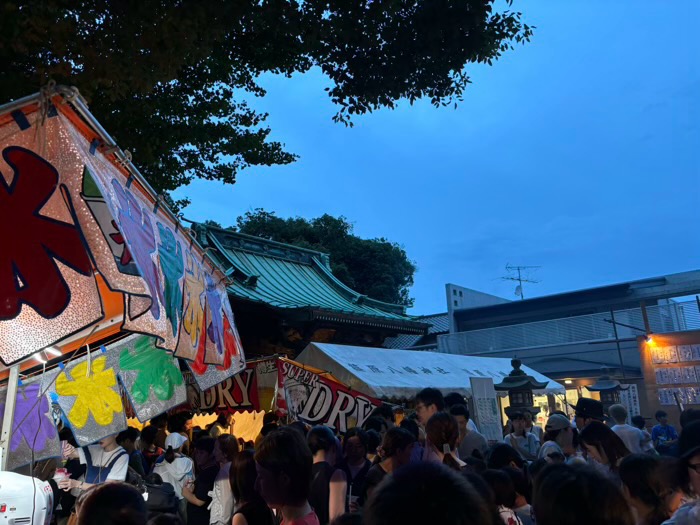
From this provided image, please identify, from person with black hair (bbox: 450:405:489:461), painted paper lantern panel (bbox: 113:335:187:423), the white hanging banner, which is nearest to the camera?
person with black hair (bbox: 450:405:489:461)

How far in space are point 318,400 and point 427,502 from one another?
797 centimetres

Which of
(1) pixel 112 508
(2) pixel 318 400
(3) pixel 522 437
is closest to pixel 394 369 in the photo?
(2) pixel 318 400

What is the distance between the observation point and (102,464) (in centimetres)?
593

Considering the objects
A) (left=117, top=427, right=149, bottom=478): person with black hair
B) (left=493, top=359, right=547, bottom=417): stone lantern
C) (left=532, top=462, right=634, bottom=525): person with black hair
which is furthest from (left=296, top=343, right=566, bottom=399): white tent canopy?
(left=532, top=462, right=634, bottom=525): person with black hair

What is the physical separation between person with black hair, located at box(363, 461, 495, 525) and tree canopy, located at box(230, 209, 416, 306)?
28.5 meters

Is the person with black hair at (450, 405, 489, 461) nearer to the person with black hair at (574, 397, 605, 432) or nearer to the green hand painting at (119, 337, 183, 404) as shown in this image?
the person with black hair at (574, 397, 605, 432)

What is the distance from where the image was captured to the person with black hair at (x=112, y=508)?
2232 mm

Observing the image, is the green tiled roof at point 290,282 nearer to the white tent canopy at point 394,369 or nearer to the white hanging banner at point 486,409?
the white tent canopy at point 394,369

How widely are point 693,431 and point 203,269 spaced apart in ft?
15.8

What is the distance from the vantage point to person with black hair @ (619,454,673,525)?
3.03 metres

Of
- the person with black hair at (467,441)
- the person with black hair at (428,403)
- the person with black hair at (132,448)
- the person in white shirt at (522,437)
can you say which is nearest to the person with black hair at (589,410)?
Result: the person with black hair at (467,441)

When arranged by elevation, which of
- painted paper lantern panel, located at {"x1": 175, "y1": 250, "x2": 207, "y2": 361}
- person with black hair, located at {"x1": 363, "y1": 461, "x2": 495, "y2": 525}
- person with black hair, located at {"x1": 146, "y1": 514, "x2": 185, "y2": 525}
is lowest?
person with black hair, located at {"x1": 146, "y1": 514, "x2": 185, "y2": 525}

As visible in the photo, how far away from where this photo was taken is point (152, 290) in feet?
10.5

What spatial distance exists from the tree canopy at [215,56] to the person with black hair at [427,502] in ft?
A: 17.0
